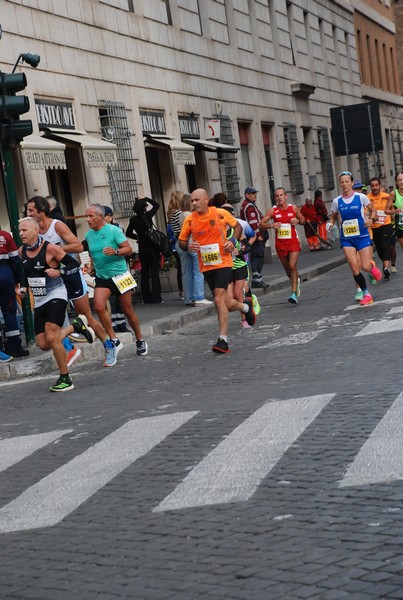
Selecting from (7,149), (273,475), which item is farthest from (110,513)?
(7,149)

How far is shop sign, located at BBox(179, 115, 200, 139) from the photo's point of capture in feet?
90.2

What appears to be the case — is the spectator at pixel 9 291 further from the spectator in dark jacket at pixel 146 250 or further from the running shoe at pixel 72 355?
the spectator in dark jacket at pixel 146 250

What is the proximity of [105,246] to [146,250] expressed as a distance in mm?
6521

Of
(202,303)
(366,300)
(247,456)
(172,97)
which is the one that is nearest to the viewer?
(247,456)

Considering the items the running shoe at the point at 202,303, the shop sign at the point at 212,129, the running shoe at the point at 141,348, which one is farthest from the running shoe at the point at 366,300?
the shop sign at the point at 212,129

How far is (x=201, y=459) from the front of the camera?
7438 mm

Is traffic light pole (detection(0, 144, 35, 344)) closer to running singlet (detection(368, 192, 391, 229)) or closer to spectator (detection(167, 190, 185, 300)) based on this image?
spectator (detection(167, 190, 185, 300))

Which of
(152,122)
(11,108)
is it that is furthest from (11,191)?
(152,122)

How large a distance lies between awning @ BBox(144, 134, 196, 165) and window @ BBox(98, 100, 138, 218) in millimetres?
1139

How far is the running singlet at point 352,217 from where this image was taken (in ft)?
55.1

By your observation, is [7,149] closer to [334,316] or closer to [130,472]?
[334,316]

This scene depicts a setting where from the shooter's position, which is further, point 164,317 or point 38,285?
point 164,317

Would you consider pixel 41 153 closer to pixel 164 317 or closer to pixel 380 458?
pixel 164 317

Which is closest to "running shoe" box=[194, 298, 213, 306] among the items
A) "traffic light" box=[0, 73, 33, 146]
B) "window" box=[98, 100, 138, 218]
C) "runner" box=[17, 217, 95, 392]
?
"window" box=[98, 100, 138, 218]
